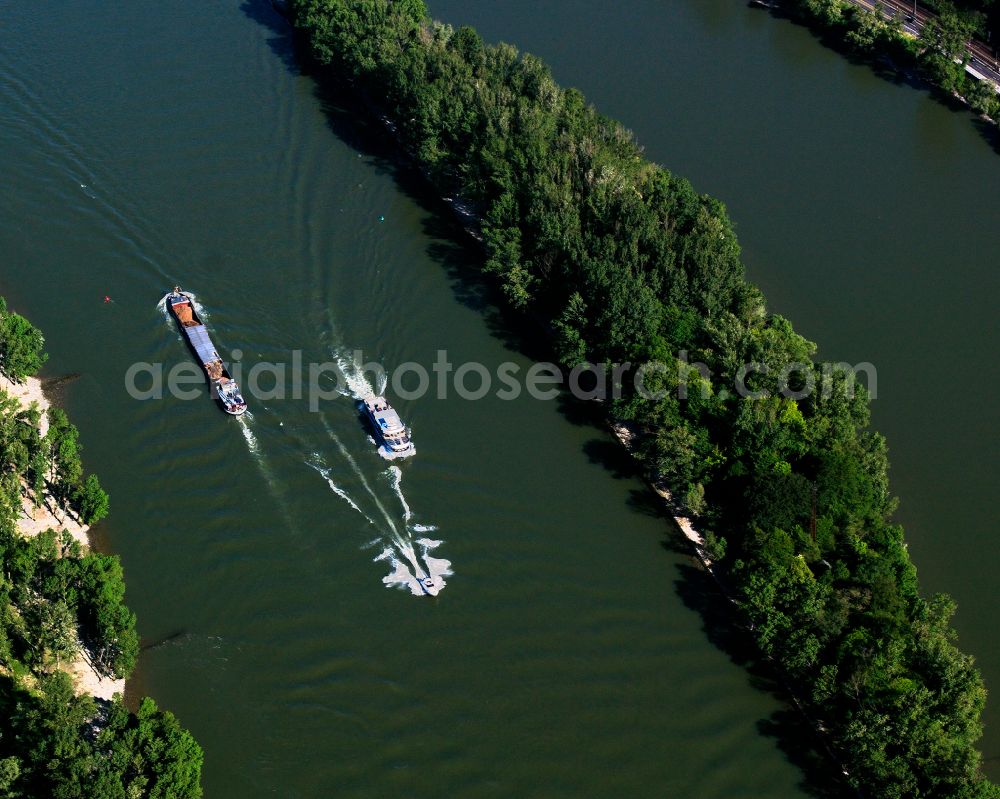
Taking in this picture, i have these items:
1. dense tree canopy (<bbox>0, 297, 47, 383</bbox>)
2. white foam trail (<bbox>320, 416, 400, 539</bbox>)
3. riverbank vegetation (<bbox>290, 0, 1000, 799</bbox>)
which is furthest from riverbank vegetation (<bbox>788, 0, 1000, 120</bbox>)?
dense tree canopy (<bbox>0, 297, 47, 383</bbox>)

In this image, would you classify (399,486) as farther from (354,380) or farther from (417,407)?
(354,380)

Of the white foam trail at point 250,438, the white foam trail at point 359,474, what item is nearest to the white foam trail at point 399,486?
the white foam trail at point 359,474

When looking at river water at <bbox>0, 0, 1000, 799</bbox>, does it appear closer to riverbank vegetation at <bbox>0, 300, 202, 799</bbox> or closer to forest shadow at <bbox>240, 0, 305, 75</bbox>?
forest shadow at <bbox>240, 0, 305, 75</bbox>

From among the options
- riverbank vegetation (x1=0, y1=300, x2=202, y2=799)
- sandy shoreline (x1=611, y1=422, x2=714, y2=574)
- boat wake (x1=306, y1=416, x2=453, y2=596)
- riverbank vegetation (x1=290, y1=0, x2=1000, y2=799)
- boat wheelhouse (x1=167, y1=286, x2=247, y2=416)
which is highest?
riverbank vegetation (x1=290, y1=0, x2=1000, y2=799)

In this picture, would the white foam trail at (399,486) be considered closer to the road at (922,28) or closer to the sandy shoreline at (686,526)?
the sandy shoreline at (686,526)

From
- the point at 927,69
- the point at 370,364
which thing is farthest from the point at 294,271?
the point at 927,69

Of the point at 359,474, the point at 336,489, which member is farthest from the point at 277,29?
the point at 336,489
